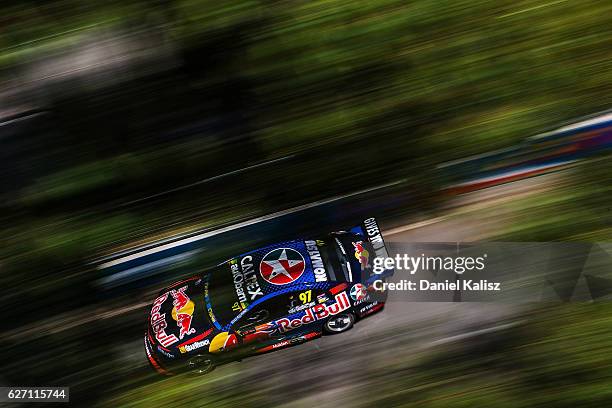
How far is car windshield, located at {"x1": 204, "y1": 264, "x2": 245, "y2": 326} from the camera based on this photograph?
287 inches

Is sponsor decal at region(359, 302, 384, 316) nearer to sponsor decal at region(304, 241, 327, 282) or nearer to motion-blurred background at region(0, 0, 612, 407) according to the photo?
motion-blurred background at region(0, 0, 612, 407)

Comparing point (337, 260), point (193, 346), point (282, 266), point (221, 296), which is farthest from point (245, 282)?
point (337, 260)

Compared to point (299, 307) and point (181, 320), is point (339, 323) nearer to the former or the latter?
point (299, 307)

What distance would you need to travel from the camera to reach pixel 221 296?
24.6 feet

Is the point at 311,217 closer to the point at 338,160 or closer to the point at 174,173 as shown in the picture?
the point at 338,160

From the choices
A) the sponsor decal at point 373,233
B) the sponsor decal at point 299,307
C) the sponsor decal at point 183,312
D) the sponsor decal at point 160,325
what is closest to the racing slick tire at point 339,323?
the sponsor decal at point 299,307

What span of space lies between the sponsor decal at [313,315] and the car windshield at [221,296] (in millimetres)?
508

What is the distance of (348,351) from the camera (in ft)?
25.5

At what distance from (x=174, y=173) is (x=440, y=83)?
141 inches

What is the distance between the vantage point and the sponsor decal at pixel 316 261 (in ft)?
23.6

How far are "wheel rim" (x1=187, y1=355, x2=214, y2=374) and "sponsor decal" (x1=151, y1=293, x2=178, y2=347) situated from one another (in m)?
0.39

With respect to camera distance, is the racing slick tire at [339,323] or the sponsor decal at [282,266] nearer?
the sponsor decal at [282,266]

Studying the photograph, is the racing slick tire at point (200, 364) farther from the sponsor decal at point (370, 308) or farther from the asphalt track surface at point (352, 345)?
the sponsor decal at point (370, 308)

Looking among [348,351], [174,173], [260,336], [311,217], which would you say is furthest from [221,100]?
[348,351]
